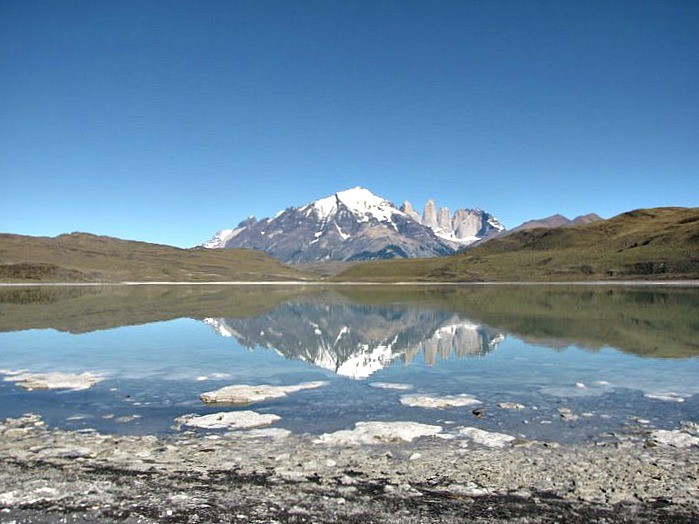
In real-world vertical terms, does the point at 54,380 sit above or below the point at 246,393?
above

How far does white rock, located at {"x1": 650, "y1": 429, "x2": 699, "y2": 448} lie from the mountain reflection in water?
48.7 ft

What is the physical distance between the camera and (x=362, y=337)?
4859 cm

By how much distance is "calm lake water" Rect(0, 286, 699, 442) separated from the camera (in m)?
19.8

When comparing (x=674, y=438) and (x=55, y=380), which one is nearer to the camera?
(x=674, y=438)

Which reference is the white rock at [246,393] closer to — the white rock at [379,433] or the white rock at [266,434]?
the white rock at [266,434]

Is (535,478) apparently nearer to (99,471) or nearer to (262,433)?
(262,433)

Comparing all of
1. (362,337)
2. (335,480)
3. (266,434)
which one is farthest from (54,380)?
(362,337)

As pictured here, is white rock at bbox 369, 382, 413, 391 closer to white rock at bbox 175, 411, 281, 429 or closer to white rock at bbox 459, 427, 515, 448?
white rock at bbox 175, 411, 281, 429

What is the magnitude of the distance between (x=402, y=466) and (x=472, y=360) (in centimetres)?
2055

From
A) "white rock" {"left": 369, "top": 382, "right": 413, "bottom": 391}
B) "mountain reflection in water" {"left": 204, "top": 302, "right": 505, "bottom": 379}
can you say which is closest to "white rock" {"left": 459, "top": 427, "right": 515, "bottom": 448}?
"white rock" {"left": 369, "top": 382, "right": 413, "bottom": 391}

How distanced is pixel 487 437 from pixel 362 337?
3193 centimetres

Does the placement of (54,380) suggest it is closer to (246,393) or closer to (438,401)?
(246,393)

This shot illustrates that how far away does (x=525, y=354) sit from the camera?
35688mm

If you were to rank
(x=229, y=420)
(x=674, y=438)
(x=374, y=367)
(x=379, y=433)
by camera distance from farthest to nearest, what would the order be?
(x=374, y=367) → (x=229, y=420) → (x=379, y=433) → (x=674, y=438)
